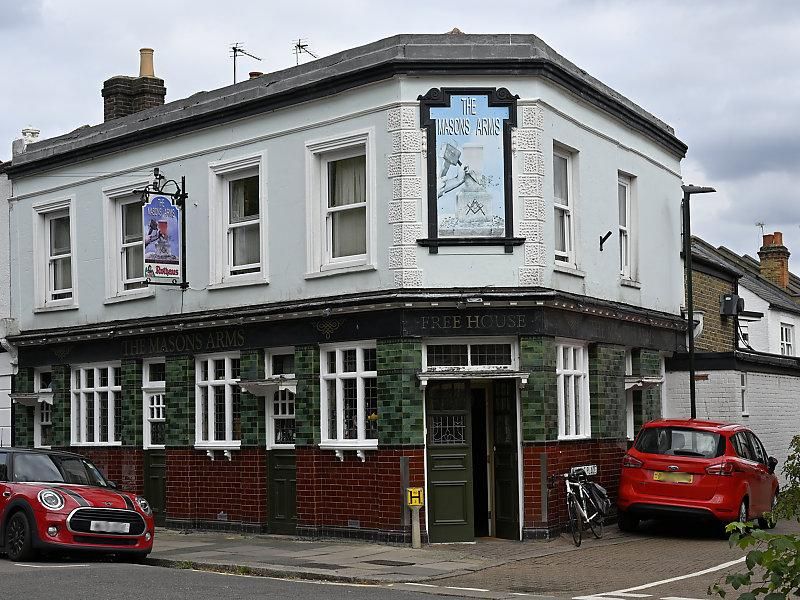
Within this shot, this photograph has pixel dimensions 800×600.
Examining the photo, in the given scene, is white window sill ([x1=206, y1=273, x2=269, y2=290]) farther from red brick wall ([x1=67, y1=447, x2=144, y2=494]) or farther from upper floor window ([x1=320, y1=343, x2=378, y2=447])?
red brick wall ([x1=67, y1=447, x2=144, y2=494])

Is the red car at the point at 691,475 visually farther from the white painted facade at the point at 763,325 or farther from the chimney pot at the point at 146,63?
the white painted facade at the point at 763,325

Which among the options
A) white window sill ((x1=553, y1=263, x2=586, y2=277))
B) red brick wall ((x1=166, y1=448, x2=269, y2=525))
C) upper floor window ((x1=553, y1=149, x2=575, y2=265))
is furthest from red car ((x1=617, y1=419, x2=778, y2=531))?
red brick wall ((x1=166, y1=448, x2=269, y2=525))

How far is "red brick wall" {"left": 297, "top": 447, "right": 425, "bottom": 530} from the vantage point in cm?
1741

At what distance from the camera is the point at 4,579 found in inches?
521

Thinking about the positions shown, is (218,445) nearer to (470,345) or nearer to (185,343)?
(185,343)

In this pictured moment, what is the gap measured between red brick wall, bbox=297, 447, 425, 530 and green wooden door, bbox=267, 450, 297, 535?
13.6 inches

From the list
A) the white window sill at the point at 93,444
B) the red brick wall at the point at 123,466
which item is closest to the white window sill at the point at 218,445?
the red brick wall at the point at 123,466

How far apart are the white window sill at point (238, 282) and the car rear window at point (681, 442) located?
21.3ft

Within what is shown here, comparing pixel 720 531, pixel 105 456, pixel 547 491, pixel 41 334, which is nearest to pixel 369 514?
pixel 547 491

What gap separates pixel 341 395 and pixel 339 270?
1.89 meters

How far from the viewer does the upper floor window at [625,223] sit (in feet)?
69.9

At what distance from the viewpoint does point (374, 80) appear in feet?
59.3

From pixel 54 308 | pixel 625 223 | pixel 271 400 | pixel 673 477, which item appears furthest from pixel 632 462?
pixel 54 308

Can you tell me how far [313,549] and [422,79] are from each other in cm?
694
